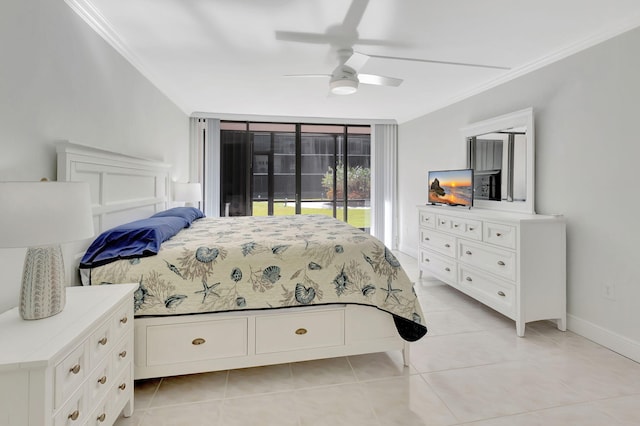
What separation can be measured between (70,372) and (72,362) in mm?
34

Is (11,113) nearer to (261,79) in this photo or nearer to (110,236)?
(110,236)

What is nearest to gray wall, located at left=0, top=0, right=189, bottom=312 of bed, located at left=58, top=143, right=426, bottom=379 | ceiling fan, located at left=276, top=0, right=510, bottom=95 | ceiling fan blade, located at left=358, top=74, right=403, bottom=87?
bed, located at left=58, top=143, right=426, bottom=379

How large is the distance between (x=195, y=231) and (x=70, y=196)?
1.61 meters

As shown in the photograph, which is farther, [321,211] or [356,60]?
[321,211]

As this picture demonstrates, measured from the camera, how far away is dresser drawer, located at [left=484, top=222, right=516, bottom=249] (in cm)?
277

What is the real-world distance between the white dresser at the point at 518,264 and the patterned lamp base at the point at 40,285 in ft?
10.1

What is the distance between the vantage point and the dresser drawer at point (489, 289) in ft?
9.17

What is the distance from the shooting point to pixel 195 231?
287cm

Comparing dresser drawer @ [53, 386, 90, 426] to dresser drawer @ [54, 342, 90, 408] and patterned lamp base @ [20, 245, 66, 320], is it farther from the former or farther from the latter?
patterned lamp base @ [20, 245, 66, 320]

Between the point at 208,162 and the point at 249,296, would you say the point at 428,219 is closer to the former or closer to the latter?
the point at 249,296

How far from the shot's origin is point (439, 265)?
3.85m

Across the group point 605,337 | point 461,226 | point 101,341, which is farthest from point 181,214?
point 605,337

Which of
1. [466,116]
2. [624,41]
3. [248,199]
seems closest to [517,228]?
[624,41]

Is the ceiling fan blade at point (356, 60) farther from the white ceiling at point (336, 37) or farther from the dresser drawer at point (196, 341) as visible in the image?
the dresser drawer at point (196, 341)
